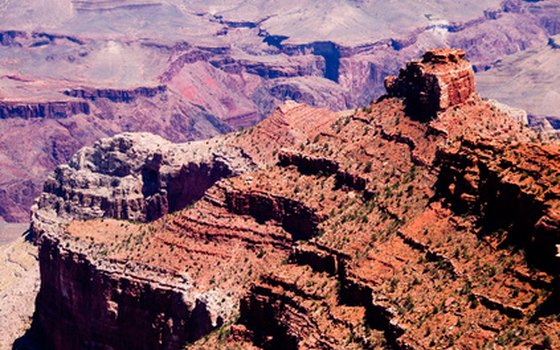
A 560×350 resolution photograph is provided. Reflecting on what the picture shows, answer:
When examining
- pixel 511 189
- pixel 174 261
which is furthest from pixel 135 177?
pixel 511 189

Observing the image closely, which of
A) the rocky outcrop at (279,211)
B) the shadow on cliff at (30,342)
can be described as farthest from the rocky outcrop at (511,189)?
the shadow on cliff at (30,342)

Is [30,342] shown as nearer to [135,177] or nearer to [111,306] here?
[111,306]

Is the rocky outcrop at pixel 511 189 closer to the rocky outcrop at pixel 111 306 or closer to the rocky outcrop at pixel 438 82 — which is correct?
the rocky outcrop at pixel 438 82

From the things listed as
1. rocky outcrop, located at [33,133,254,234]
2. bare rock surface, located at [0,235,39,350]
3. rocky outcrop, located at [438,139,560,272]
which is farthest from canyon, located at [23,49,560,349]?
bare rock surface, located at [0,235,39,350]

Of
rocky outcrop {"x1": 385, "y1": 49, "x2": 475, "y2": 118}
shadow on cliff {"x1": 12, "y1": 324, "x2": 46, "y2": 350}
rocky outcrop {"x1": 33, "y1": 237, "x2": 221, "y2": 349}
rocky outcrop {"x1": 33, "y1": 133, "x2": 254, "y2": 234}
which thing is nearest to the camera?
rocky outcrop {"x1": 385, "y1": 49, "x2": 475, "y2": 118}

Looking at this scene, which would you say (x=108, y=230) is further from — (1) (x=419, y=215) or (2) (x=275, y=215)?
(1) (x=419, y=215)

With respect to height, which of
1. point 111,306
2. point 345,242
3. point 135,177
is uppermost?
point 345,242

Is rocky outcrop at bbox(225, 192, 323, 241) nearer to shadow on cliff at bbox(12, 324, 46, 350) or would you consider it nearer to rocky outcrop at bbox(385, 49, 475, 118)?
rocky outcrop at bbox(385, 49, 475, 118)
